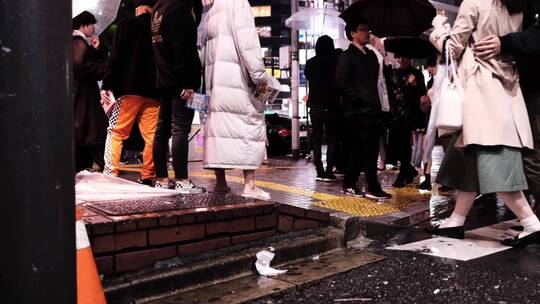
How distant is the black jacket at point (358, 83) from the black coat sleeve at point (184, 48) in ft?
6.15

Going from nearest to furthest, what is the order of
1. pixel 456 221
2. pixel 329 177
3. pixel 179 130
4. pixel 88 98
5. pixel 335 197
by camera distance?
pixel 456 221 < pixel 179 130 < pixel 88 98 < pixel 335 197 < pixel 329 177

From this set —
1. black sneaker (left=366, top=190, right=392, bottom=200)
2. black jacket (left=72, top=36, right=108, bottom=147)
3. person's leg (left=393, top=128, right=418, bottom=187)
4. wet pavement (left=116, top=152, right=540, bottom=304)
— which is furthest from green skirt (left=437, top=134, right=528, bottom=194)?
black jacket (left=72, top=36, right=108, bottom=147)

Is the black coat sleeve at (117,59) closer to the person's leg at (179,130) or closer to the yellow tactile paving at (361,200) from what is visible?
the person's leg at (179,130)

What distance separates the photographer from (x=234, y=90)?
5137 mm

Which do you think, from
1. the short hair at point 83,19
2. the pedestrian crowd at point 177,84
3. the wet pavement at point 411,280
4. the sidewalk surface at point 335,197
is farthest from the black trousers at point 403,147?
the short hair at point 83,19

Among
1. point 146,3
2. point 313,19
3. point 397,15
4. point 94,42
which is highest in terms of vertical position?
point 313,19

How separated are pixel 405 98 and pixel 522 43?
12.4 feet

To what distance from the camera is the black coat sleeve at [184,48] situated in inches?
201

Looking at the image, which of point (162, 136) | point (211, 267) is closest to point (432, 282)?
point (211, 267)

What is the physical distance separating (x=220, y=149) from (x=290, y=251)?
5.17 ft

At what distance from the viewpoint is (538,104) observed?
15.3 feet

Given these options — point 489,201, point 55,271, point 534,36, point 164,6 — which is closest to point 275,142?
point 489,201

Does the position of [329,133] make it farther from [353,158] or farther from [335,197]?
[335,197]

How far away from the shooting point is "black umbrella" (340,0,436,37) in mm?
7715
